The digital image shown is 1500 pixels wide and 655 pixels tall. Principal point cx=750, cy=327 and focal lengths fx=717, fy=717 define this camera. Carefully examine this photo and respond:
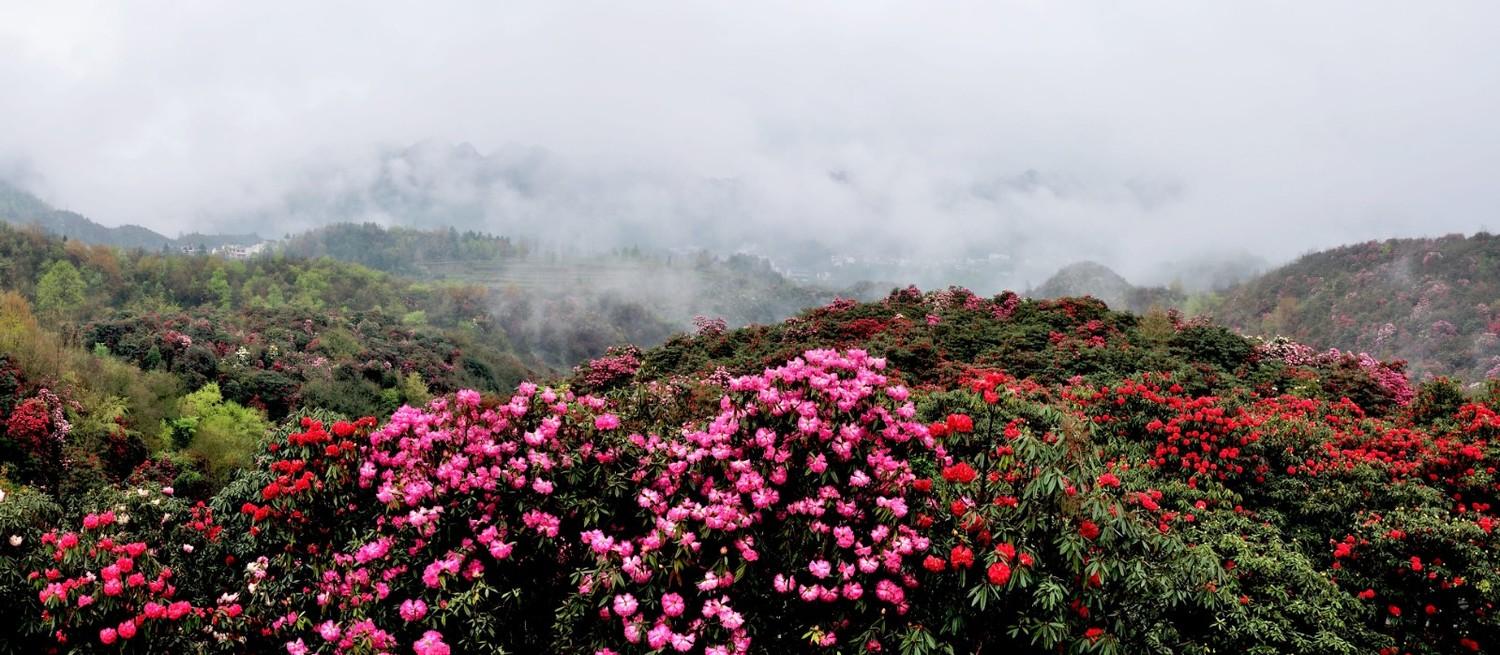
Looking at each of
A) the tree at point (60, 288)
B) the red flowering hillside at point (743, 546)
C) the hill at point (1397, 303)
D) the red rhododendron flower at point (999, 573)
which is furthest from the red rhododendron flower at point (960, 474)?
the tree at point (60, 288)

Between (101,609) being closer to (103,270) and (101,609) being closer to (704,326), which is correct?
(704,326)

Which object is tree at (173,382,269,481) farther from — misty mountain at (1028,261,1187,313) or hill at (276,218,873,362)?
A: misty mountain at (1028,261,1187,313)

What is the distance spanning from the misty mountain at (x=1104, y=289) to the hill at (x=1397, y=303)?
1365 centimetres

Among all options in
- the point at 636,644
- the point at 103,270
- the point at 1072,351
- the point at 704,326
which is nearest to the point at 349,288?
the point at 103,270

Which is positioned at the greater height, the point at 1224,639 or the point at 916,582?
the point at 916,582

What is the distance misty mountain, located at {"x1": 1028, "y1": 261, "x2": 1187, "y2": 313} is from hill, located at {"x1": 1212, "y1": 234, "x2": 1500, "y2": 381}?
13.6 m

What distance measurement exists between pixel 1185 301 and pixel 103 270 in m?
97.4

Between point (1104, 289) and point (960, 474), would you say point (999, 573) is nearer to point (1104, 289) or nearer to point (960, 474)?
point (960, 474)

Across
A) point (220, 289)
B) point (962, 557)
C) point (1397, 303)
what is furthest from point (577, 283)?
point (962, 557)

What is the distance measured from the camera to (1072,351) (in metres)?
14.7

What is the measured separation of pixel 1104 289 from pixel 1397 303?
131ft

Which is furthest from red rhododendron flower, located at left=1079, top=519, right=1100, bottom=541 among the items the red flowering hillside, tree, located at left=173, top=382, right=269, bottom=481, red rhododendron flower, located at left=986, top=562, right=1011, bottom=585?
tree, located at left=173, top=382, right=269, bottom=481

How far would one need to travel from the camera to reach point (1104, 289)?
87.1 meters

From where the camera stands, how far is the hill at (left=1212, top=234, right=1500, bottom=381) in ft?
132
